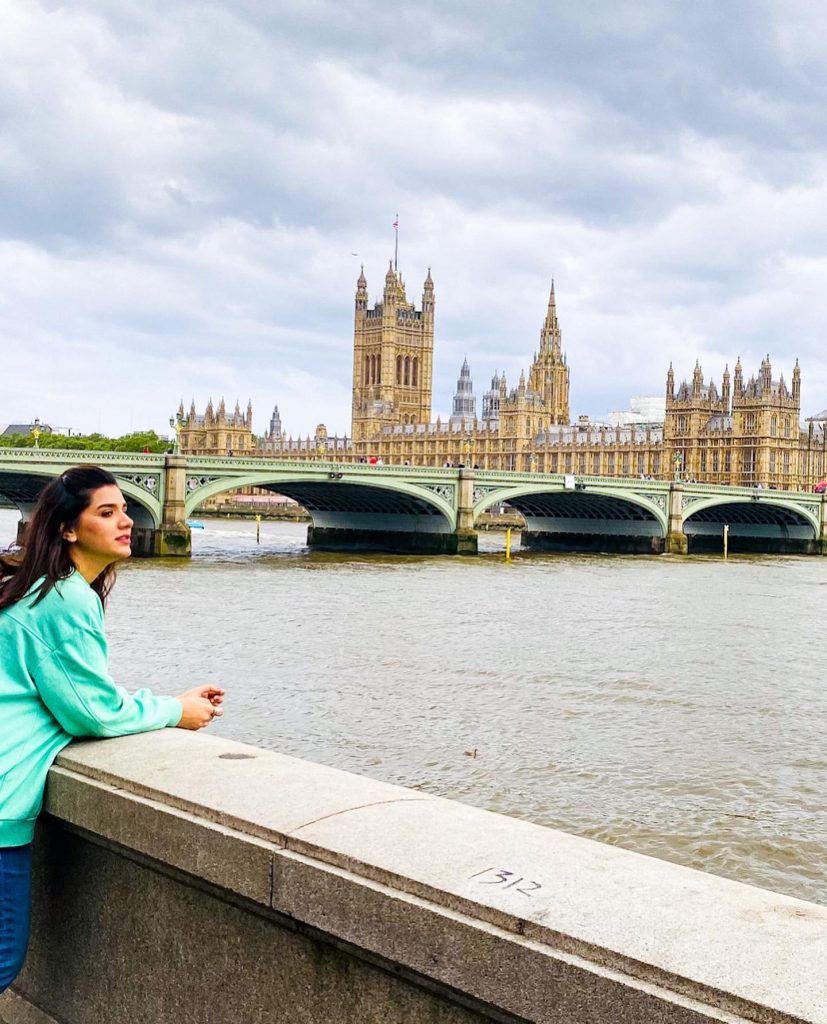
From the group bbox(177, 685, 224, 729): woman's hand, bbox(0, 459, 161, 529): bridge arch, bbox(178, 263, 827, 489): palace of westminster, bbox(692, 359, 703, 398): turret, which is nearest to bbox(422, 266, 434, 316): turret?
bbox(178, 263, 827, 489): palace of westminster

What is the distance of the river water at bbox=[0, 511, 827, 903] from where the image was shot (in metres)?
8.18

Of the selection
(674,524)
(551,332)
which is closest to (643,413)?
(551,332)

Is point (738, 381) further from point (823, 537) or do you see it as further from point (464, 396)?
point (464, 396)

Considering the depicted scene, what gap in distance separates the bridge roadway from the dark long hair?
29685mm

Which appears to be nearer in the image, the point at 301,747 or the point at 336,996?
the point at 336,996

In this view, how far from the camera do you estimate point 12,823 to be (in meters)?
2.38

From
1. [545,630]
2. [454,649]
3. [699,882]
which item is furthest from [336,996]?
[545,630]

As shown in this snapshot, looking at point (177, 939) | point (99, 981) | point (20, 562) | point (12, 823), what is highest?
point (20, 562)

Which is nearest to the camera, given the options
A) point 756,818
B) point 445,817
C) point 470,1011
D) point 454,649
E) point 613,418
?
point 470,1011

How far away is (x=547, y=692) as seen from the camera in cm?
1312

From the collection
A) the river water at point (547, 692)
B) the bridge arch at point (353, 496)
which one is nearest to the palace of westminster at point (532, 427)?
the bridge arch at point (353, 496)

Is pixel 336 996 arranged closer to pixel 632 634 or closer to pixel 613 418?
pixel 632 634

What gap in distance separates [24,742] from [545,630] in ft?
55.4

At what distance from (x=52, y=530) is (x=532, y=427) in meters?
93.9
